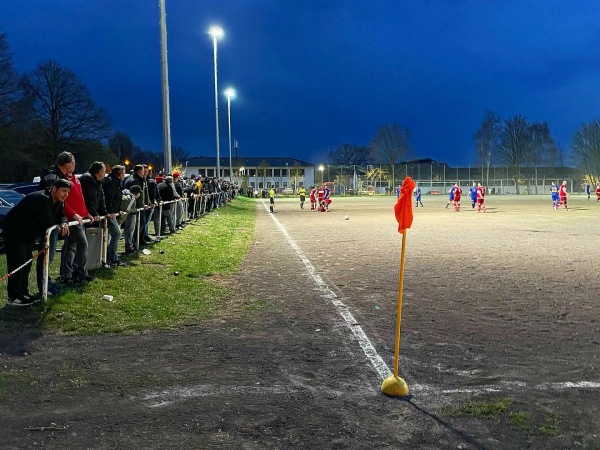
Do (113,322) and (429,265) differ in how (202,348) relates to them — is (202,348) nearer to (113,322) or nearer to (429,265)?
(113,322)

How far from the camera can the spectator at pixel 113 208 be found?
10.8m

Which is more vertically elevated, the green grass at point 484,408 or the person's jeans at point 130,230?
the person's jeans at point 130,230

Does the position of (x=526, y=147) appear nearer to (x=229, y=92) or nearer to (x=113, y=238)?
(x=229, y=92)

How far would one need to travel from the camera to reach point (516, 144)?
99.2 m

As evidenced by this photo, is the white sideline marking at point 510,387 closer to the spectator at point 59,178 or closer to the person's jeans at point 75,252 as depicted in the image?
the spectator at point 59,178

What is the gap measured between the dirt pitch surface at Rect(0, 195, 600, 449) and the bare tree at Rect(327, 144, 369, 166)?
12456 cm

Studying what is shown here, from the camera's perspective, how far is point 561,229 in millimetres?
21141

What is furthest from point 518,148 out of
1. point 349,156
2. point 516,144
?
point 349,156

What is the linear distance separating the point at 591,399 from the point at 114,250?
338 inches

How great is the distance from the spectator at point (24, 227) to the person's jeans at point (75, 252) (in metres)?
1.13

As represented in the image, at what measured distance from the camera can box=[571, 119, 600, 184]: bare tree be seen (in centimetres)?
9762

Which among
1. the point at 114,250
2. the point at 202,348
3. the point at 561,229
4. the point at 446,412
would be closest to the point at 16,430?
the point at 202,348

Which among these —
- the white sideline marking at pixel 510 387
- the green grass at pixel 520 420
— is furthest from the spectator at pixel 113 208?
the green grass at pixel 520 420

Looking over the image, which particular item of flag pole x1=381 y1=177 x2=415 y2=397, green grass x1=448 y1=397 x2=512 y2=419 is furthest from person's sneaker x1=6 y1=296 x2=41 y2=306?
green grass x1=448 y1=397 x2=512 y2=419
